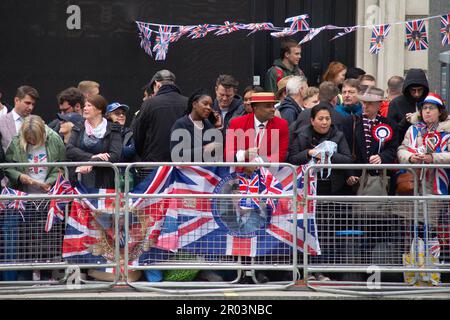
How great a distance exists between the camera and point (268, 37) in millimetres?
17281

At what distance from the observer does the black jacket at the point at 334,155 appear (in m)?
11.1

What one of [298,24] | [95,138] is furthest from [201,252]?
[298,24]

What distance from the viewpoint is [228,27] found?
15633 mm

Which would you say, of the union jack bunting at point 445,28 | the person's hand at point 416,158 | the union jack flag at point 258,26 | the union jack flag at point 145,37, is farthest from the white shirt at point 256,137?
the union jack flag at point 145,37

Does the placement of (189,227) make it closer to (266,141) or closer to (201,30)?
(266,141)

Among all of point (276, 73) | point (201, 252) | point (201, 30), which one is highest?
point (201, 30)

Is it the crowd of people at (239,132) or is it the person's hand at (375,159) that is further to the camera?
the person's hand at (375,159)

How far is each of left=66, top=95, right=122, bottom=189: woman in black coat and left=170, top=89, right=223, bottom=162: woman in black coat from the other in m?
0.59

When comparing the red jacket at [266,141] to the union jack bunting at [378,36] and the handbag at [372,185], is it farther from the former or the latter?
the union jack bunting at [378,36]

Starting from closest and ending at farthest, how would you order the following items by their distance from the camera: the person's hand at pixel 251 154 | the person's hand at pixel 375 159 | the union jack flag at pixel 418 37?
the person's hand at pixel 251 154
the person's hand at pixel 375 159
the union jack flag at pixel 418 37

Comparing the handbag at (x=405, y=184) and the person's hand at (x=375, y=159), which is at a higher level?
the person's hand at (x=375, y=159)

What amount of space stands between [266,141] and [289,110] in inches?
62.2
